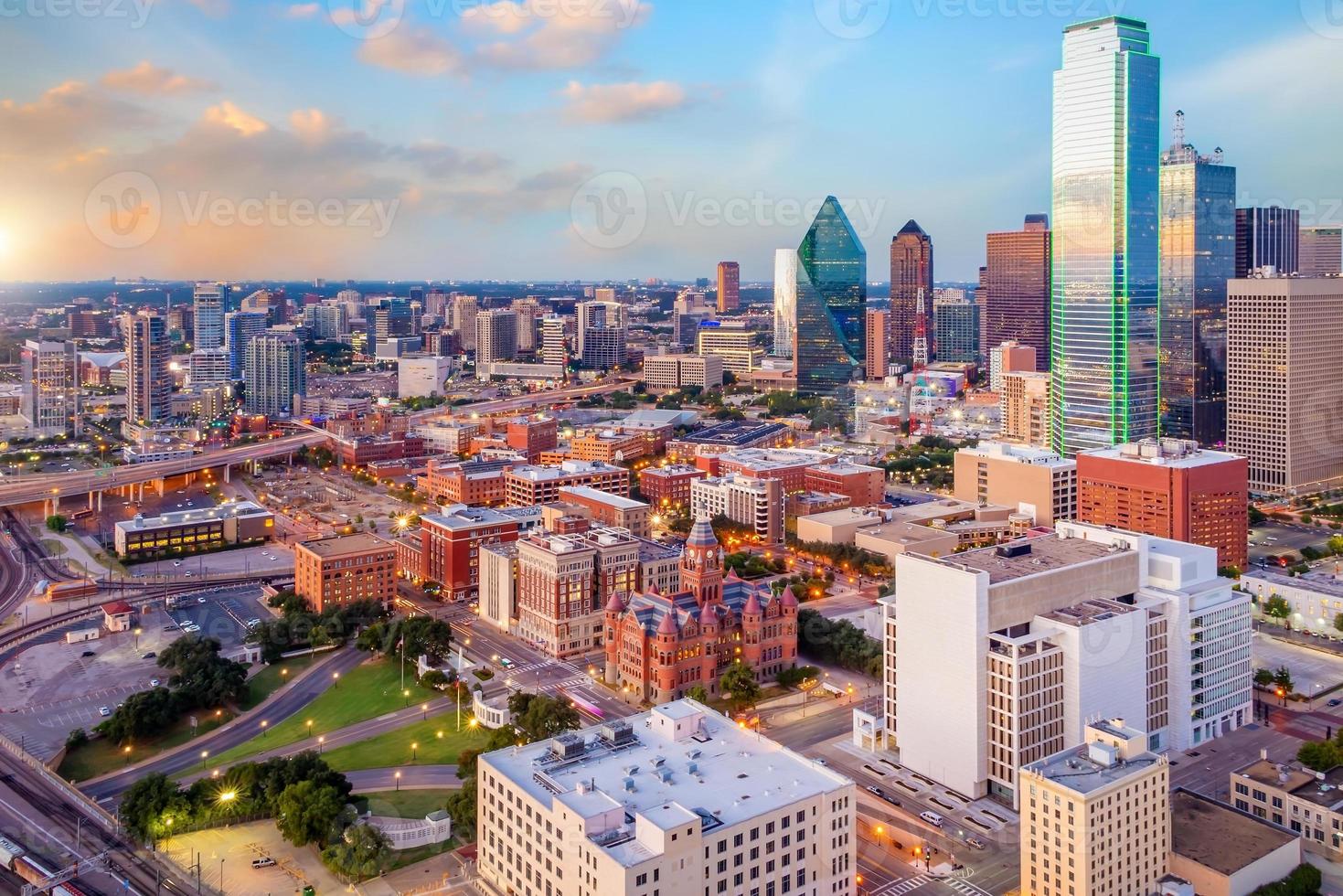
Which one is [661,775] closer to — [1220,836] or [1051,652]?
[1051,652]

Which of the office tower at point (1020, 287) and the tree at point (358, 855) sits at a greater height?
the office tower at point (1020, 287)

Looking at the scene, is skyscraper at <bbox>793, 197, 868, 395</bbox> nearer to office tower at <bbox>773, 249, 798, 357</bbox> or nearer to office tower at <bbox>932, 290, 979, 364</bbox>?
office tower at <bbox>773, 249, 798, 357</bbox>

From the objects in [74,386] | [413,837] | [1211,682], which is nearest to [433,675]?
[413,837]

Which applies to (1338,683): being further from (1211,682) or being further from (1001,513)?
(1001,513)

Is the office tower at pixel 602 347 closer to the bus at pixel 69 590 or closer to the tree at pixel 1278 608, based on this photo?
the bus at pixel 69 590

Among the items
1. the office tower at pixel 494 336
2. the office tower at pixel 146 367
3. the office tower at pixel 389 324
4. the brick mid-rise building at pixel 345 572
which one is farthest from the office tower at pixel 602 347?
the brick mid-rise building at pixel 345 572

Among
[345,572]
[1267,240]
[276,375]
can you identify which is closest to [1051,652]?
[345,572]

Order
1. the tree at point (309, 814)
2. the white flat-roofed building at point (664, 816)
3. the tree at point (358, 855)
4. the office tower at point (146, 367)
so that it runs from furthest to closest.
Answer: the office tower at point (146, 367)
the tree at point (309, 814)
the tree at point (358, 855)
the white flat-roofed building at point (664, 816)
